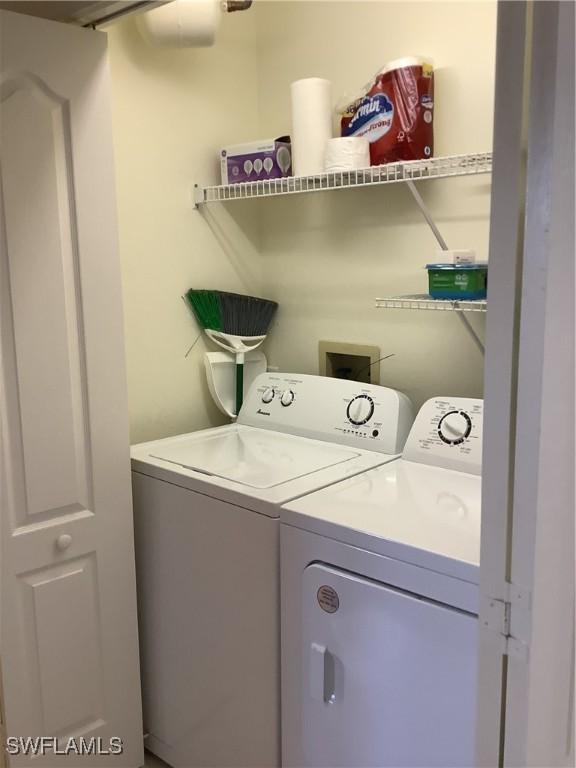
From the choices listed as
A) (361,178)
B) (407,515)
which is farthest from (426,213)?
(407,515)

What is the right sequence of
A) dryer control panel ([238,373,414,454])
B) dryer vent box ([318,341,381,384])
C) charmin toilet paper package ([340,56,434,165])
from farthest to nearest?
dryer vent box ([318,341,381,384])
dryer control panel ([238,373,414,454])
charmin toilet paper package ([340,56,434,165])

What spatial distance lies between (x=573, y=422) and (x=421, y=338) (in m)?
1.06

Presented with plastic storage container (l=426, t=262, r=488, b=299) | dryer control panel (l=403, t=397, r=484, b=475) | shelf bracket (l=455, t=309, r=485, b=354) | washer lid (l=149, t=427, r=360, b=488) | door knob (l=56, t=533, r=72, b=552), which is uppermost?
plastic storage container (l=426, t=262, r=488, b=299)

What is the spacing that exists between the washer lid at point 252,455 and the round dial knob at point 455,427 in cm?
25

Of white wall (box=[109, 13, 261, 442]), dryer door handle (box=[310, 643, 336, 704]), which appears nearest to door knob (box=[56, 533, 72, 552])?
white wall (box=[109, 13, 261, 442])

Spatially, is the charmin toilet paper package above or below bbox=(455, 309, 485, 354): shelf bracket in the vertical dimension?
above

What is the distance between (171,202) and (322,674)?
1.46m

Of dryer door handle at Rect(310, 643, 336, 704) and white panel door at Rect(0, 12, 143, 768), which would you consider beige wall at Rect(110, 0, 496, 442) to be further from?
dryer door handle at Rect(310, 643, 336, 704)

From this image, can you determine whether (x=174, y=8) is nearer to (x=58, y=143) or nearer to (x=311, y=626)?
(x=58, y=143)

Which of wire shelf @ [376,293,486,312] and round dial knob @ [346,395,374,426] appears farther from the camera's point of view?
round dial knob @ [346,395,374,426]

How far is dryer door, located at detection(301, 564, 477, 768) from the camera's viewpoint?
1.22 meters

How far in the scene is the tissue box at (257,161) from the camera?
2.07m

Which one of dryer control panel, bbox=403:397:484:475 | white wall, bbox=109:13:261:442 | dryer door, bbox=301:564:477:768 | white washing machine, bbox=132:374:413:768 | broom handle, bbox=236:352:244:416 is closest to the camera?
dryer door, bbox=301:564:477:768

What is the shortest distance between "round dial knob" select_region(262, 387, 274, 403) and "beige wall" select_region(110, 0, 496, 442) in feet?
0.65
